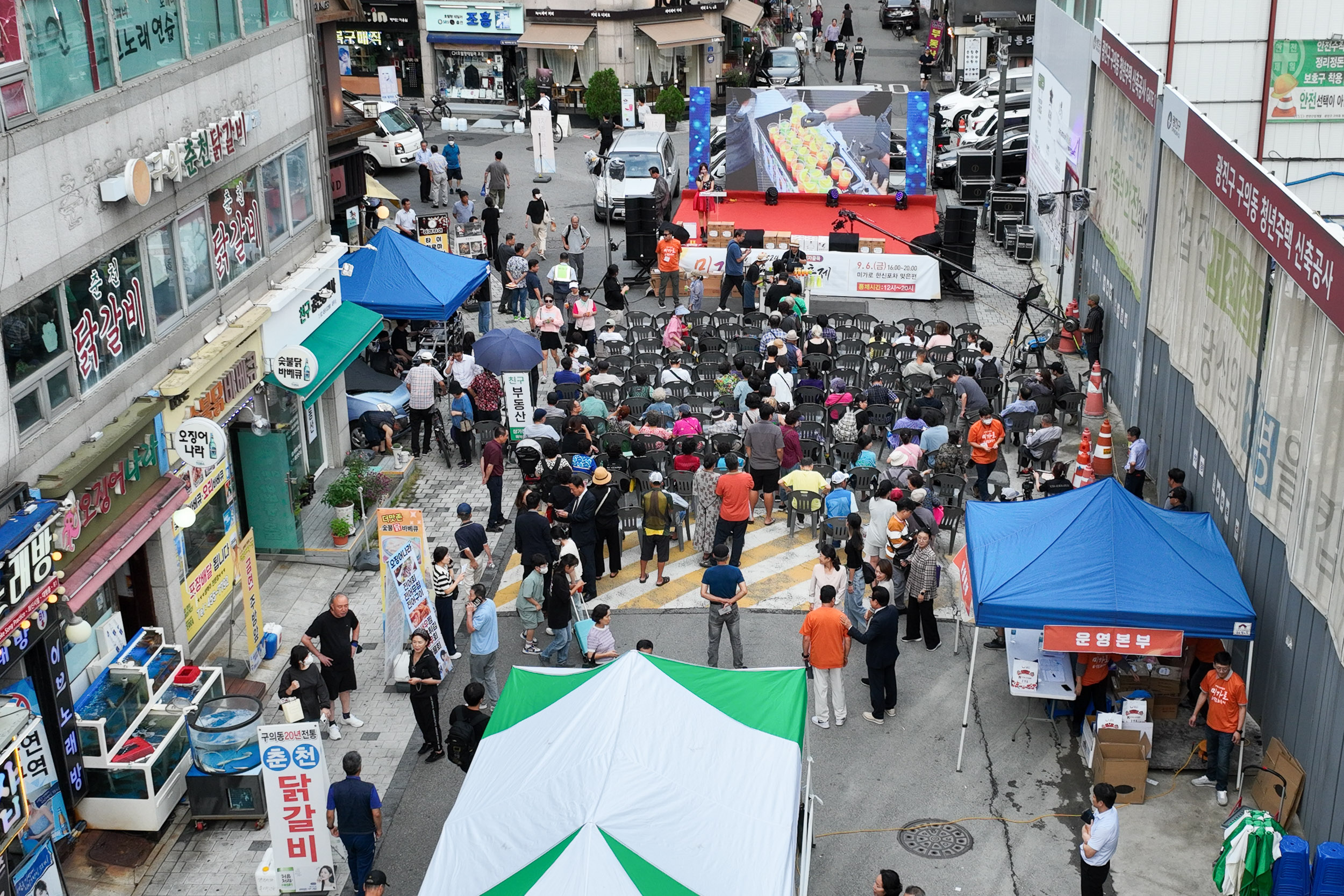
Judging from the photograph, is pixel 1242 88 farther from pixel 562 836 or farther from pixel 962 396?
pixel 562 836

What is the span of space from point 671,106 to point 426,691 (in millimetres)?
31487

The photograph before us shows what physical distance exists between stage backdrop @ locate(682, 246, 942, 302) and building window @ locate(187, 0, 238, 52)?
12875 millimetres

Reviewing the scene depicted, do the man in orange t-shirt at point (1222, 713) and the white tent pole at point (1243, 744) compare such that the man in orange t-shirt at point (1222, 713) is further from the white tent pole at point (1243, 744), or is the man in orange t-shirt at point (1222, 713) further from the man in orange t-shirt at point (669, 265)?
the man in orange t-shirt at point (669, 265)

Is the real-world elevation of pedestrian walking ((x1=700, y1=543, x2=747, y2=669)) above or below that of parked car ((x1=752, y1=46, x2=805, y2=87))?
below

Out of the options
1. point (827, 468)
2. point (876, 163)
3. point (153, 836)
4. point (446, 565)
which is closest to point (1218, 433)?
point (827, 468)

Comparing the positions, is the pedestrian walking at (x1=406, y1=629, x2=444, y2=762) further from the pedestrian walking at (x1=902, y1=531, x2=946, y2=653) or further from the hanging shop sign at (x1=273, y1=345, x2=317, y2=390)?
the pedestrian walking at (x1=902, y1=531, x2=946, y2=653)

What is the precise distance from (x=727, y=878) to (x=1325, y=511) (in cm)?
578

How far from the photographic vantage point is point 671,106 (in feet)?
137

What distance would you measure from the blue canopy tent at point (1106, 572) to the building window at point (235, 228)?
29.2 feet

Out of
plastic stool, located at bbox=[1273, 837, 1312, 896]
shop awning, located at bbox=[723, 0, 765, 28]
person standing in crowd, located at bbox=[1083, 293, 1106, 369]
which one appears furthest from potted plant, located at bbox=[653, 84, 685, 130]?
plastic stool, located at bbox=[1273, 837, 1312, 896]

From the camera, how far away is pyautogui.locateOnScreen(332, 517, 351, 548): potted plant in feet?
56.0

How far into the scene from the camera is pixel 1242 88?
25.2 m

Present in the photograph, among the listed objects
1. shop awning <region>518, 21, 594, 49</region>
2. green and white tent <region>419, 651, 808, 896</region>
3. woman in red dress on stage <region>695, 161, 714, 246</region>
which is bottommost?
woman in red dress on stage <region>695, 161, 714, 246</region>

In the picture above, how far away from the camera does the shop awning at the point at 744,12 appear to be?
45.9 meters
